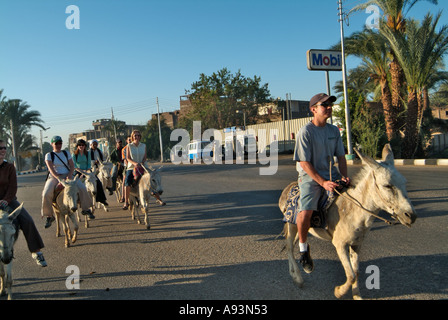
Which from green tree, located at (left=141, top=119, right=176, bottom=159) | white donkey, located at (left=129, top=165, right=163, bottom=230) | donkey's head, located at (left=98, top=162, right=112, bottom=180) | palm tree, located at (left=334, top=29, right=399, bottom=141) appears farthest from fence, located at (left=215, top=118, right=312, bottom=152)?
white donkey, located at (left=129, top=165, right=163, bottom=230)

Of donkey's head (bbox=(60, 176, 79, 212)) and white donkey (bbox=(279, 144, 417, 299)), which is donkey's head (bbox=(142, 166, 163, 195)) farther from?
white donkey (bbox=(279, 144, 417, 299))

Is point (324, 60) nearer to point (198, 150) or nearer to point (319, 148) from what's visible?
point (319, 148)

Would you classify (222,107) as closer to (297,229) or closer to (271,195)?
(271,195)

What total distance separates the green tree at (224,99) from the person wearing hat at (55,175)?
40970mm

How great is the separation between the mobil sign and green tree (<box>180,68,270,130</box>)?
29688 millimetres

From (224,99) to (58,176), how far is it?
141 feet

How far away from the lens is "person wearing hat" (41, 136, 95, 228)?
7.50m

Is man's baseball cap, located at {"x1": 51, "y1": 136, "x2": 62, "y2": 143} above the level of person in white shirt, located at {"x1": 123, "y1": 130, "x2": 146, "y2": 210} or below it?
above

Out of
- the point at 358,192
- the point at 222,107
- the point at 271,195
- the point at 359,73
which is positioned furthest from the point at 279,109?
the point at 358,192

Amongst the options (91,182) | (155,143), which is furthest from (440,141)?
(155,143)

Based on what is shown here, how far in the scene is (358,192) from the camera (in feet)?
12.3

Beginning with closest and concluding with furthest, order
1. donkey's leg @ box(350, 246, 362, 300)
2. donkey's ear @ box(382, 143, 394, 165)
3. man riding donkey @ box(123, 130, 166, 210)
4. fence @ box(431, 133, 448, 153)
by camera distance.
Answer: donkey's ear @ box(382, 143, 394, 165) < donkey's leg @ box(350, 246, 362, 300) < man riding donkey @ box(123, 130, 166, 210) < fence @ box(431, 133, 448, 153)

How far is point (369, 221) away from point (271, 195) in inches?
301
